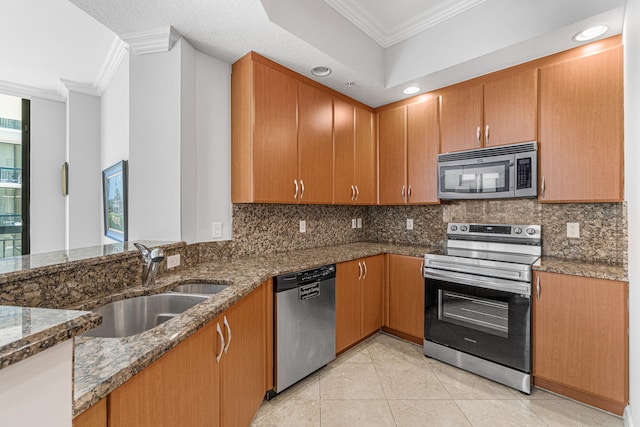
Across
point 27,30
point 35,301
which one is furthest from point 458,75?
point 27,30

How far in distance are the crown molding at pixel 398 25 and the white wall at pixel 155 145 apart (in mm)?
1324

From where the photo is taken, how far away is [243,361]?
155cm

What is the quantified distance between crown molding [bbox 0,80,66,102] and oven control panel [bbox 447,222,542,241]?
5113 mm

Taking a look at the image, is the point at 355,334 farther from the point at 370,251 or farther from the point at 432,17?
the point at 432,17

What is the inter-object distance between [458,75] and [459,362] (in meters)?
2.42

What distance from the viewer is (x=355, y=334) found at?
2.60 meters

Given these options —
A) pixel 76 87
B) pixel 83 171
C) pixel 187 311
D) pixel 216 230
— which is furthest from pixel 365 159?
pixel 76 87

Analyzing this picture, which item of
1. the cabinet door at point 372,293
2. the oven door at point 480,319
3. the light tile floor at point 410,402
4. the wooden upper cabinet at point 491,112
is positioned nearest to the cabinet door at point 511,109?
the wooden upper cabinet at point 491,112

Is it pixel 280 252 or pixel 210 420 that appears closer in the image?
pixel 210 420

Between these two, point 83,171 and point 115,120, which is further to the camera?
point 83,171

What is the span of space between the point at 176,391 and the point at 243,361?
58 centimetres

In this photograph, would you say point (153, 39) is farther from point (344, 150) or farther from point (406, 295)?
point (406, 295)

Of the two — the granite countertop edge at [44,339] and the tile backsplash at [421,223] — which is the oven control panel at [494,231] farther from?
the granite countertop edge at [44,339]

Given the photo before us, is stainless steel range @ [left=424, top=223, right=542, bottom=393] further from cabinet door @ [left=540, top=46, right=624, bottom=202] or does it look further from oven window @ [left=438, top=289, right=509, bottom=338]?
cabinet door @ [left=540, top=46, right=624, bottom=202]
